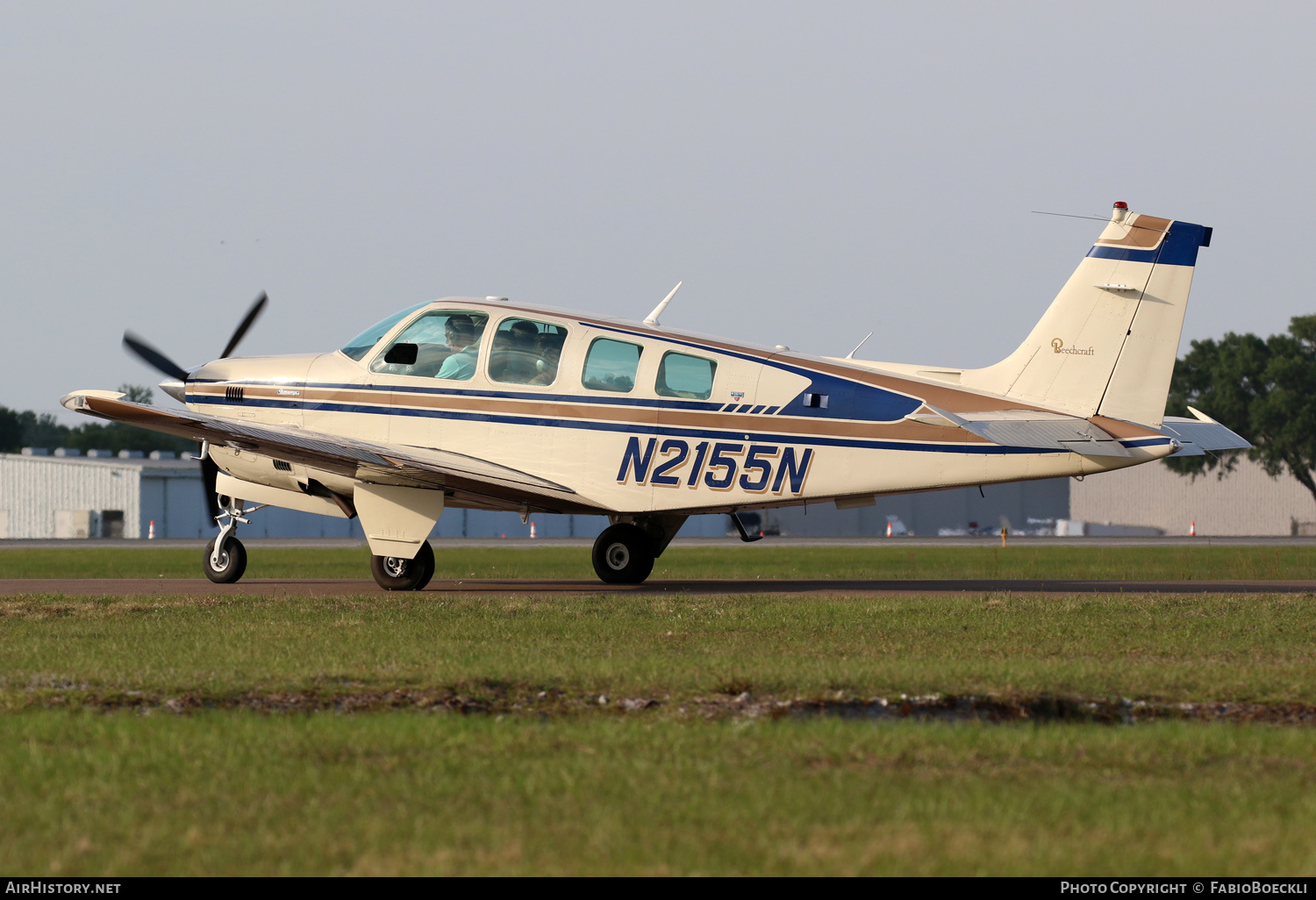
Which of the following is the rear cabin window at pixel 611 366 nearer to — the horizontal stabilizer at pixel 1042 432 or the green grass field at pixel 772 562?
the horizontal stabilizer at pixel 1042 432

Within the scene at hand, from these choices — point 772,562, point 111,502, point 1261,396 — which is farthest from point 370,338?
point 1261,396

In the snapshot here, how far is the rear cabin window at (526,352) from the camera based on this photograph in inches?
627

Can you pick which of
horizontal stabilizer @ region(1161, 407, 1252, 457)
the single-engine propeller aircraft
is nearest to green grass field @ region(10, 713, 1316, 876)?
the single-engine propeller aircraft

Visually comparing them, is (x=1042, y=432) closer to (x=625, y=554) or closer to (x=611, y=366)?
(x=611, y=366)

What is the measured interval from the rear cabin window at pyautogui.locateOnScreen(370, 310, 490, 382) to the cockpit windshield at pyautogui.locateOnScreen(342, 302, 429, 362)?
0.77 ft

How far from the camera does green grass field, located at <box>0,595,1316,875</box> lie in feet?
14.8

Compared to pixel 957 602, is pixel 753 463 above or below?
above

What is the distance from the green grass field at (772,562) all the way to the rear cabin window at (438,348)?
7.49 metres

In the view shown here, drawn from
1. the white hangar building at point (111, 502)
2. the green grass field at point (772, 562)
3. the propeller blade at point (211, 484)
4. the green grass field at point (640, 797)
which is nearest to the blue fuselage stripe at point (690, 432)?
the propeller blade at point (211, 484)
